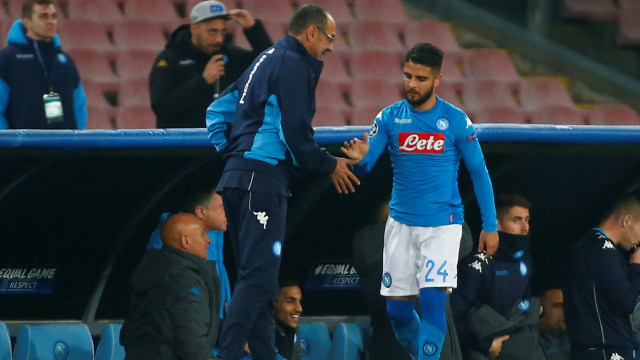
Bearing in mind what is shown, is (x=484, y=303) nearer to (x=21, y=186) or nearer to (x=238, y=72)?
(x=238, y=72)

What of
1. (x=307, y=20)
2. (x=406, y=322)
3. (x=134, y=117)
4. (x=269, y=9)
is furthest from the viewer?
(x=269, y=9)

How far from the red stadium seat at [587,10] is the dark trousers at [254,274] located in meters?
8.09

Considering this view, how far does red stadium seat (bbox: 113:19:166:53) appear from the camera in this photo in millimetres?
11695

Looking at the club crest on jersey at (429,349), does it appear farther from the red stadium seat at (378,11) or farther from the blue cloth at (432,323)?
the red stadium seat at (378,11)

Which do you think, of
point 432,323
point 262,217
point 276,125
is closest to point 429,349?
point 432,323

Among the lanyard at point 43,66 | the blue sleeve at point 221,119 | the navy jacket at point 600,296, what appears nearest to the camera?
the blue sleeve at point 221,119

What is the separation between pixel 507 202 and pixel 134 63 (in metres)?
5.07

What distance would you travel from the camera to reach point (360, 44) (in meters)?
12.4

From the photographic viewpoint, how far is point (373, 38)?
490 inches

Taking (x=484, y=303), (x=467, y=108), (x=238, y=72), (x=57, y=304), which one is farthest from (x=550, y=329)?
(x=467, y=108)

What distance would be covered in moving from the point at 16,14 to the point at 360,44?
10.8 ft

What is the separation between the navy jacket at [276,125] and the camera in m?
5.90

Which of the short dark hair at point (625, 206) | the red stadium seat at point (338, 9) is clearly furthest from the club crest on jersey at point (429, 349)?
the red stadium seat at point (338, 9)

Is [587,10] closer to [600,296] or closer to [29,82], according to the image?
[600,296]
